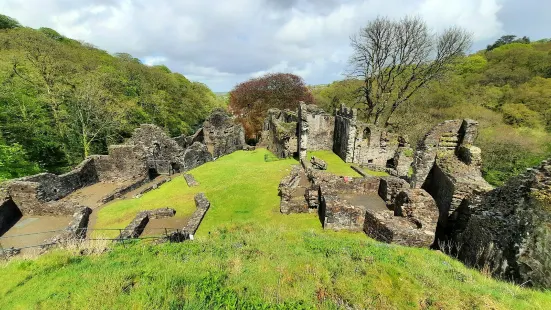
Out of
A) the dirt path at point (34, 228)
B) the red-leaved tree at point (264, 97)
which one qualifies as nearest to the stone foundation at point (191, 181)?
the dirt path at point (34, 228)

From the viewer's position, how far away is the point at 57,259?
20.6ft

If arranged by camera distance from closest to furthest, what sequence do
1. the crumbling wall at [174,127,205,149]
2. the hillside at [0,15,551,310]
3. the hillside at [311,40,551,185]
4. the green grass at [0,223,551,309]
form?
the green grass at [0,223,551,309]
the hillside at [0,15,551,310]
the hillside at [311,40,551,185]
the crumbling wall at [174,127,205,149]

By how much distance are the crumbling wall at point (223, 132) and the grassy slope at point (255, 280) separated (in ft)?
76.9

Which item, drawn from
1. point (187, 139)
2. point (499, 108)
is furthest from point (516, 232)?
point (499, 108)

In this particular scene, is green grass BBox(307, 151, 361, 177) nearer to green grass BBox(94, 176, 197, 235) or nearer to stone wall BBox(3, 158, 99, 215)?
green grass BBox(94, 176, 197, 235)

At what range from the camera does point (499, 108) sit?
3136 centimetres

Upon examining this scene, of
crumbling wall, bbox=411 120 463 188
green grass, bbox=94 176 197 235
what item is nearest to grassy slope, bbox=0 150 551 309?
green grass, bbox=94 176 197 235

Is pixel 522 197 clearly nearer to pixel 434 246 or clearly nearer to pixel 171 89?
pixel 434 246

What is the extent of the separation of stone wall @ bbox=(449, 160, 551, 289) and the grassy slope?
869 mm

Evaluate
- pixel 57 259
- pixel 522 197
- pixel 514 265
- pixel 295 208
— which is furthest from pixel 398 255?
pixel 57 259

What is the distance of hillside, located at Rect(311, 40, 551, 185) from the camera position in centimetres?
2206

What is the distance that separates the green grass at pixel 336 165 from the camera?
20.0 m

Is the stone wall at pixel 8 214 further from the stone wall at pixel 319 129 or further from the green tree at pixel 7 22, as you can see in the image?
the green tree at pixel 7 22

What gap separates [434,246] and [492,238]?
304cm
